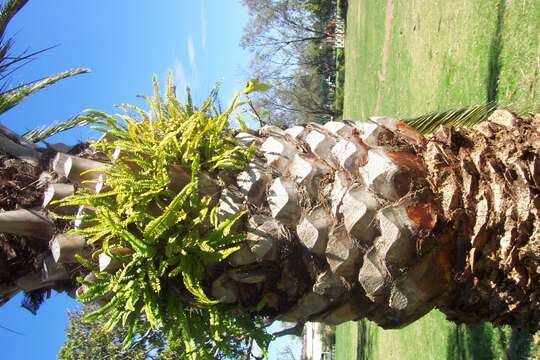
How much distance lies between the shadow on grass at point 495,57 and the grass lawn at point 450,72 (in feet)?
0.04

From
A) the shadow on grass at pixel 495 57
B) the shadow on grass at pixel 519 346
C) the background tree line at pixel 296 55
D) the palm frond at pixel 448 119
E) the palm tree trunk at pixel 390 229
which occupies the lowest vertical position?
the shadow on grass at pixel 519 346

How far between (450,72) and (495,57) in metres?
2.16

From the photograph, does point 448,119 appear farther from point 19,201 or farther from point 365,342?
point 365,342

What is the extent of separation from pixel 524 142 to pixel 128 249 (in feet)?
8.89

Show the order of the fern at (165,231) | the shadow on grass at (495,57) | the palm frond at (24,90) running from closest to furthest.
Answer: the fern at (165,231) < the palm frond at (24,90) < the shadow on grass at (495,57)

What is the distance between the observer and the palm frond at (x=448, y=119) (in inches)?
167

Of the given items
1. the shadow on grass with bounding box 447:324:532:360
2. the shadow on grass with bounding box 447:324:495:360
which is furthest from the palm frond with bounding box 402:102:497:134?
the shadow on grass with bounding box 447:324:495:360

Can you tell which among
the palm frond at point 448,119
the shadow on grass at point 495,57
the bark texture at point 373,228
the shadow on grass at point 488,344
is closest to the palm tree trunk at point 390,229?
the bark texture at point 373,228

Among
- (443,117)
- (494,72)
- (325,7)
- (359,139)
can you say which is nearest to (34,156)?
(359,139)

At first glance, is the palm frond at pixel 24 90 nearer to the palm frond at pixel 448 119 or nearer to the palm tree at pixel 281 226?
the palm tree at pixel 281 226

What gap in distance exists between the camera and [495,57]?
691 centimetres

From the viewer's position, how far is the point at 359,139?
11.5 feet

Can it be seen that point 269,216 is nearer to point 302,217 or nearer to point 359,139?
point 302,217

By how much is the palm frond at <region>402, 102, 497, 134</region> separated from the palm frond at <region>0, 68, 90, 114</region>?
129 inches
